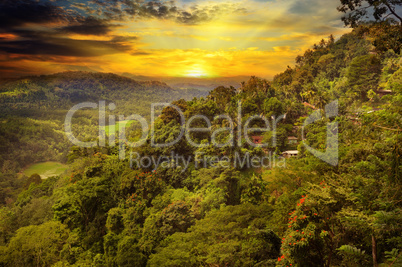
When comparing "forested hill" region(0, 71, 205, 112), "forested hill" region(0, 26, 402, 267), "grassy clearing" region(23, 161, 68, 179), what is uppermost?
"forested hill" region(0, 71, 205, 112)

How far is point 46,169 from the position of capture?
8156cm

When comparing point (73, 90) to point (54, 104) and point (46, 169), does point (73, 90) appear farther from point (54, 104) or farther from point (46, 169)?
point (46, 169)

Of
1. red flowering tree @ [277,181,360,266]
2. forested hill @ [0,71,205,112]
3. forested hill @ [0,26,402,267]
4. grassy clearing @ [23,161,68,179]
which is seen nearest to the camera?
forested hill @ [0,26,402,267]

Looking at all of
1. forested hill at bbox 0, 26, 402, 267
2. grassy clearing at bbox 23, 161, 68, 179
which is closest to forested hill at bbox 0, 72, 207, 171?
grassy clearing at bbox 23, 161, 68, 179

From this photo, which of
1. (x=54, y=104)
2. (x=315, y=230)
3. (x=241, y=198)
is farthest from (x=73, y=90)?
(x=315, y=230)

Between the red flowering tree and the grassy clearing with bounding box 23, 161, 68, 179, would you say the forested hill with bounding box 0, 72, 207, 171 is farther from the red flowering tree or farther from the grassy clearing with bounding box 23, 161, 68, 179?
the red flowering tree

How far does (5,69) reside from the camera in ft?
158

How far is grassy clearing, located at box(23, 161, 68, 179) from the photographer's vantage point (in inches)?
3078

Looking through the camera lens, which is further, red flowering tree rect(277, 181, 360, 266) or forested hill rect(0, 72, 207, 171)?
forested hill rect(0, 72, 207, 171)

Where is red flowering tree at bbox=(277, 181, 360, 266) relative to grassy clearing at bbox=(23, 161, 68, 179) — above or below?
above

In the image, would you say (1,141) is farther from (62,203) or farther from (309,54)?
(309,54)

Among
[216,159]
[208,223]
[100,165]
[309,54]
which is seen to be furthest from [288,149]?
[309,54]

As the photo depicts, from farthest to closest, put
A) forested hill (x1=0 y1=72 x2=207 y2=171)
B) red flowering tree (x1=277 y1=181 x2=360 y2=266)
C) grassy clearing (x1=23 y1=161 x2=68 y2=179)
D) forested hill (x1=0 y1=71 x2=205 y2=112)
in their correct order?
1. forested hill (x1=0 y1=71 x2=205 y2=112)
2. forested hill (x1=0 y1=72 x2=207 y2=171)
3. grassy clearing (x1=23 y1=161 x2=68 y2=179)
4. red flowering tree (x1=277 y1=181 x2=360 y2=266)

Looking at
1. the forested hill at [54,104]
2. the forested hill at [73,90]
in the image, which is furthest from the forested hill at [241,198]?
the forested hill at [73,90]
